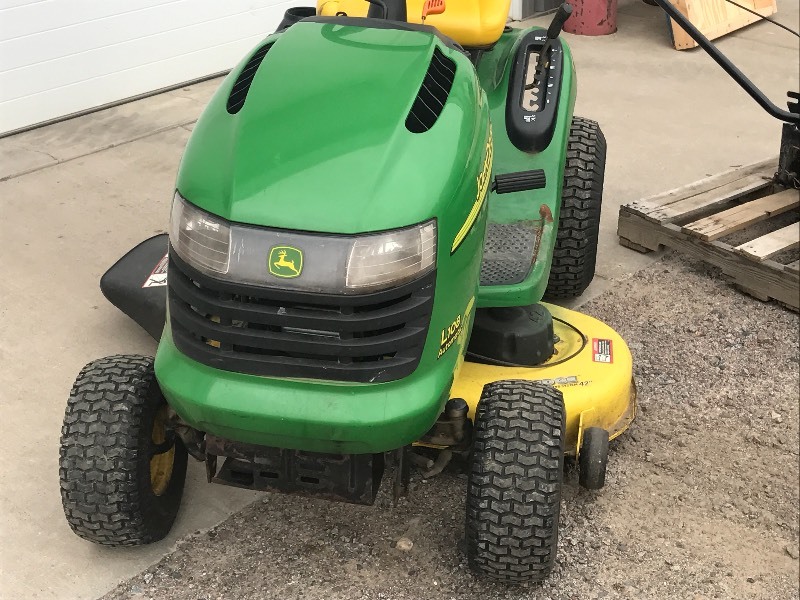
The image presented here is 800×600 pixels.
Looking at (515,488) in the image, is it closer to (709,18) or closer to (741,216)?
(741,216)

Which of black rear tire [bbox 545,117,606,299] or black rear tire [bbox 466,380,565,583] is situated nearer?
black rear tire [bbox 466,380,565,583]

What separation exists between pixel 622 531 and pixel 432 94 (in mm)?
1336

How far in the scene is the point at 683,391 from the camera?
3822mm

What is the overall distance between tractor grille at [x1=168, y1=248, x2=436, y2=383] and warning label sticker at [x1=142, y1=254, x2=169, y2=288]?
4.56 ft

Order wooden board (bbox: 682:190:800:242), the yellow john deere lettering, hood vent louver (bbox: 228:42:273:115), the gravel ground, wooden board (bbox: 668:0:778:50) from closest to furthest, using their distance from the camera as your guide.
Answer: the yellow john deere lettering → hood vent louver (bbox: 228:42:273:115) → the gravel ground → wooden board (bbox: 682:190:800:242) → wooden board (bbox: 668:0:778:50)

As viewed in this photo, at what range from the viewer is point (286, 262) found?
2436 mm

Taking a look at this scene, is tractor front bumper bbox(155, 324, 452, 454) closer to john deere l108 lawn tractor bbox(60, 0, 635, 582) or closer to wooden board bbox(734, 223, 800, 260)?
john deere l108 lawn tractor bbox(60, 0, 635, 582)

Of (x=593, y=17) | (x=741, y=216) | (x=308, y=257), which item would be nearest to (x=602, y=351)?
(x=308, y=257)

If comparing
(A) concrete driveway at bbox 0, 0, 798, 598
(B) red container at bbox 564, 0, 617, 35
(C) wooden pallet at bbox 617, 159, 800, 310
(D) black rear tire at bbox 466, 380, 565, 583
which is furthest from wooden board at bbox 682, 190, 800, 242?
(B) red container at bbox 564, 0, 617, 35

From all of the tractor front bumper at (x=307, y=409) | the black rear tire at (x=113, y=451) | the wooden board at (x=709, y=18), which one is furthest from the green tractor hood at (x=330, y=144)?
the wooden board at (x=709, y=18)

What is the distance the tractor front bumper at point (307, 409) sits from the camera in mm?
2510

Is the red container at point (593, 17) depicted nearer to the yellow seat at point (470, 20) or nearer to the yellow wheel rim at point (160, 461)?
the yellow seat at point (470, 20)

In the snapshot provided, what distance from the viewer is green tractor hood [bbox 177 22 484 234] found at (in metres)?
2.48

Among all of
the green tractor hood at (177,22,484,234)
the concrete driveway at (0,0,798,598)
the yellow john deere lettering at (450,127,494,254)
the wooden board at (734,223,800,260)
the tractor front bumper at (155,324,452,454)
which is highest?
the green tractor hood at (177,22,484,234)
